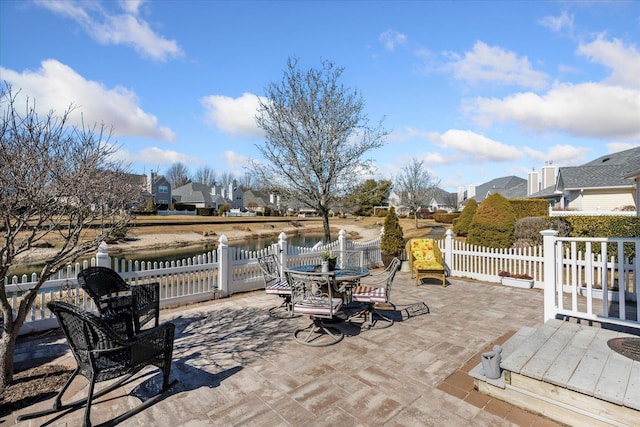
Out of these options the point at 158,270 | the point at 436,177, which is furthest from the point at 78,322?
the point at 436,177

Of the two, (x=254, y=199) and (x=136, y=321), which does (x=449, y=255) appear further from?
(x=254, y=199)

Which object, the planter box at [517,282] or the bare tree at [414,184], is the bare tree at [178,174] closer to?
the bare tree at [414,184]

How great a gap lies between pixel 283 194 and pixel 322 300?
18.3 ft

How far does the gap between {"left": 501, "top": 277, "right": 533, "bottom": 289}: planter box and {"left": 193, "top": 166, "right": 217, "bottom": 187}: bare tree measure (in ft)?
232

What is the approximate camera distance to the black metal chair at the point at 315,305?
3861 mm

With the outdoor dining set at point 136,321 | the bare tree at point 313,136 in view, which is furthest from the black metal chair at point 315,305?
the bare tree at point 313,136

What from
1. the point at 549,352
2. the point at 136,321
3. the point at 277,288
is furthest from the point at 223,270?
the point at 549,352

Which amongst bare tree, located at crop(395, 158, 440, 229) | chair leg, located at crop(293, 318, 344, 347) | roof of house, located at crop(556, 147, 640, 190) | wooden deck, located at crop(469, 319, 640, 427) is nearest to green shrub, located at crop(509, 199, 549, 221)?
roof of house, located at crop(556, 147, 640, 190)

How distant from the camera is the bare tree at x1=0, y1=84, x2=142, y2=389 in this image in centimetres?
273

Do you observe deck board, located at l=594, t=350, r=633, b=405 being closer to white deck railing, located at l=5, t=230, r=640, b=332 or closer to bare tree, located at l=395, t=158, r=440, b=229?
white deck railing, located at l=5, t=230, r=640, b=332

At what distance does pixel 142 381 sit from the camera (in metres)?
3.08

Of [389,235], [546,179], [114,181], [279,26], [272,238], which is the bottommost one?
[272,238]

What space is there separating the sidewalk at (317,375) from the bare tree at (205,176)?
7124cm

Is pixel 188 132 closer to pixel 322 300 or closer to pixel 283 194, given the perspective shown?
pixel 283 194
